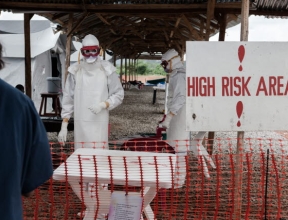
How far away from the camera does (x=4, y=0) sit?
5418 mm

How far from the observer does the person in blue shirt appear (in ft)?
4.83

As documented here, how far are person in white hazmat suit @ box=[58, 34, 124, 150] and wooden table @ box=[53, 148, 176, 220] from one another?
102 cm

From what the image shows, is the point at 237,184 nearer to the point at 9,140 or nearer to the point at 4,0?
the point at 9,140

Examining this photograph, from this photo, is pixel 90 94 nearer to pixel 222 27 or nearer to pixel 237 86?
pixel 237 86

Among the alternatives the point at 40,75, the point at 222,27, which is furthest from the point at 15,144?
the point at 40,75

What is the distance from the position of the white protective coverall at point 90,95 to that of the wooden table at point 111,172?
3.36 feet

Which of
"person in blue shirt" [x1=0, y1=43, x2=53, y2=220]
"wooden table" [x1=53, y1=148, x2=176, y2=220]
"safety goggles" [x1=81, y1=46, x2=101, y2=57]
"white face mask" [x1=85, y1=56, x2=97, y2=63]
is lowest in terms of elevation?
"wooden table" [x1=53, y1=148, x2=176, y2=220]

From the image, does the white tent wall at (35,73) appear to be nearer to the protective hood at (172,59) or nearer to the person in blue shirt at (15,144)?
the protective hood at (172,59)

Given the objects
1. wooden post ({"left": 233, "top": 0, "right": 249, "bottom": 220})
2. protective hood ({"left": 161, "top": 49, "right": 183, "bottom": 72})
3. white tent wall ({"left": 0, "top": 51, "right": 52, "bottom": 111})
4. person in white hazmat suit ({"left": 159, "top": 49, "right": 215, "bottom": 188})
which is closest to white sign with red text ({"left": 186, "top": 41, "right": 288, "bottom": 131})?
wooden post ({"left": 233, "top": 0, "right": 249, "bottom": 220})

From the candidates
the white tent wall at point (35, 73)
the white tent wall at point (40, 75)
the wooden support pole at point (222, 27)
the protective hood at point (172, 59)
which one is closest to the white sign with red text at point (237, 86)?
the protective hood at point (172, 59)

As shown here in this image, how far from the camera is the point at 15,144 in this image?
1.48m

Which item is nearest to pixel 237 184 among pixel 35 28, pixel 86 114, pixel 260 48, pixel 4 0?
pixel 260 48

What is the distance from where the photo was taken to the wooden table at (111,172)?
8.93ft

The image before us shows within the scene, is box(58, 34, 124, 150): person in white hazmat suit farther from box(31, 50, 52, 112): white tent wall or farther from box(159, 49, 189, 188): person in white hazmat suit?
box(31, 50, 52, 112): white tent wall
